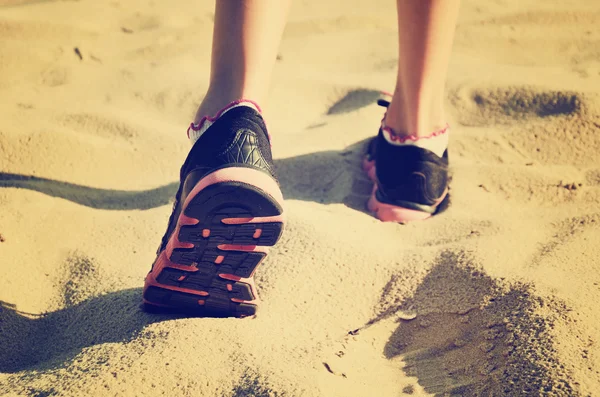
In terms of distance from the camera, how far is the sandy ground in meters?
1.03

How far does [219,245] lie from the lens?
1034 millimetres

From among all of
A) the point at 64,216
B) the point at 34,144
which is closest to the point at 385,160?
the point at 64,216

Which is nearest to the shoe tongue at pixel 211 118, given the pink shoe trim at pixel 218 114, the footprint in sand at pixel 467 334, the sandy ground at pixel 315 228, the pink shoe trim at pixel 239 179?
the pink shoe trim at pixel 218 114

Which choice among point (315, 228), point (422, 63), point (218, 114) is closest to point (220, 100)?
point (218, 114)

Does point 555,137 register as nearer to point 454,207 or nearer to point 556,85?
point 556,85

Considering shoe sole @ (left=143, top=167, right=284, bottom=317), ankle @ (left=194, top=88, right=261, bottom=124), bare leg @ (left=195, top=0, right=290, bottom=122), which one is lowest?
shoe sole @ (left=143, top=167, right=284, bottom=317)

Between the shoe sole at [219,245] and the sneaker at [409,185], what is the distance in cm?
62

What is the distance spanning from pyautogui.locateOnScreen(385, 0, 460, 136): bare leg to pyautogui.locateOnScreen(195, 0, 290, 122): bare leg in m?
0.47

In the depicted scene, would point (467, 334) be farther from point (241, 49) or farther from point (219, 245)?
point (241, 49)

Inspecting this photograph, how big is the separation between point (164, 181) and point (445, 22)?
1.00m

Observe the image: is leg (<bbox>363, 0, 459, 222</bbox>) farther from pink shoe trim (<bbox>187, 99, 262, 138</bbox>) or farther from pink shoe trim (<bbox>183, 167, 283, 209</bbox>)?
pink shoe trim (<bbox>183, 167, 283, 209</bbox>)

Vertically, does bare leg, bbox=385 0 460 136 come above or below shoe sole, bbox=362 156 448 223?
above

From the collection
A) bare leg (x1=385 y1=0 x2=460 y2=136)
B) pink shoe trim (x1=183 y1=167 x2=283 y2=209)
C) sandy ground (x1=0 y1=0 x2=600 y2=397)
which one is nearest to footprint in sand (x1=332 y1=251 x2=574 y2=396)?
sandy ground (x1=0 y1=0 x2=600 y2=397)

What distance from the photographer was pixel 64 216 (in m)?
1.61
